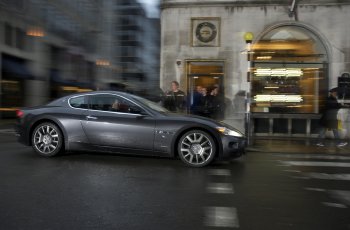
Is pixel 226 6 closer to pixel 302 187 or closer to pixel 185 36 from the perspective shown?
pixel 185 36

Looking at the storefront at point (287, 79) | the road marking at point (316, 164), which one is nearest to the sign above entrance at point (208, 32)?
the storefront at point (287, 79)

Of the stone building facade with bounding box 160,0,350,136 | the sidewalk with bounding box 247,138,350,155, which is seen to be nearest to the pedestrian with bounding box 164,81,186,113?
the sidewalk with bounding box 247,138,350,155

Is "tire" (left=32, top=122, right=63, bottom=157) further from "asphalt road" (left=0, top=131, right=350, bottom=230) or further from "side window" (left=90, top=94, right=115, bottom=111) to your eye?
"side window" (left=90, top=94, right=115, bottom=111)

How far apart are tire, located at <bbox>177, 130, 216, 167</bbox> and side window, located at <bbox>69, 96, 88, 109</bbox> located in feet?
6.74

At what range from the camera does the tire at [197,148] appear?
813 cm

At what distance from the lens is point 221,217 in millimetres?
4863

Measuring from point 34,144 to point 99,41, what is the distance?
39.0 m

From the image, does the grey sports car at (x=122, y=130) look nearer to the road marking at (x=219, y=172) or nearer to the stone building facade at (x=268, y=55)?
the road marking at (x=219, y=172)

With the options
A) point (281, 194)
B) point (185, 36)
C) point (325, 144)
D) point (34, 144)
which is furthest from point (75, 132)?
point (185, 36)

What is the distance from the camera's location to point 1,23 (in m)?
24.0

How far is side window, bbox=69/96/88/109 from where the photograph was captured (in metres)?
8.77

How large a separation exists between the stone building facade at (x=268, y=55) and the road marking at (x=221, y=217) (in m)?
10.8

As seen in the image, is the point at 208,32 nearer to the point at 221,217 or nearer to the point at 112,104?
the point at 112,104

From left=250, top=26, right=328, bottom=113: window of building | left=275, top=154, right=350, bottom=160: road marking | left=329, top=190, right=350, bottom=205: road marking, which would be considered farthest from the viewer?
left=250, top=26, right=328, bottom=113: window of building
